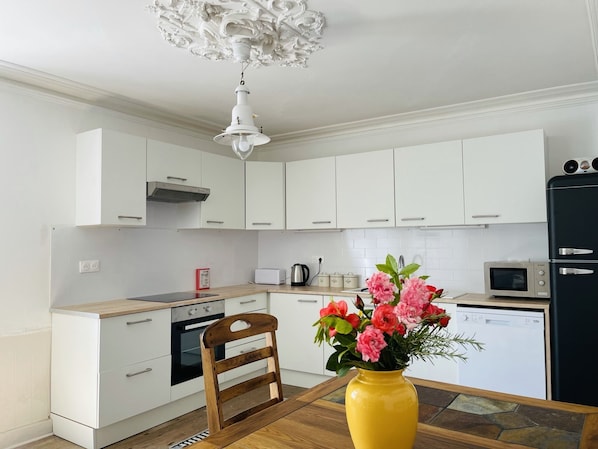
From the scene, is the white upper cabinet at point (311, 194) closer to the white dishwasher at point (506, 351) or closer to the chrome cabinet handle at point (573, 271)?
the white dishwasher at point (506, 351)

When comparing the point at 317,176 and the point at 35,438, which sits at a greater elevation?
the point at 317,176

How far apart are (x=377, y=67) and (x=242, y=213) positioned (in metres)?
2.11

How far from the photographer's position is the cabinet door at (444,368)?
11.4ft

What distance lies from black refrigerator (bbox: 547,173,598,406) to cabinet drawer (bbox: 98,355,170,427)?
280cm

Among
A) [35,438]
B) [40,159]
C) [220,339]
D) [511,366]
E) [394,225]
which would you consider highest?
[40,159]

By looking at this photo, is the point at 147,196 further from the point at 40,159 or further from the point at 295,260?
the point at 295,260

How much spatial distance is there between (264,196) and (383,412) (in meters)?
3.65

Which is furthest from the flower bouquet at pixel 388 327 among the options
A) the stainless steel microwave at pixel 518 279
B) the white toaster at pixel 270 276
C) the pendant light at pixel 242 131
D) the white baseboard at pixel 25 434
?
the white toaster at pixel 270 276

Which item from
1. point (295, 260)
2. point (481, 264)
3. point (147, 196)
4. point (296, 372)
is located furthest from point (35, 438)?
point (481, 264)

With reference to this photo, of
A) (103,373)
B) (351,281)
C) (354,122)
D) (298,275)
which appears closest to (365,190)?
(354,122)

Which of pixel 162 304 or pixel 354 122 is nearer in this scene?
pixel 162 304

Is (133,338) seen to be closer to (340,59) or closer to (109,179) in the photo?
(109,179)

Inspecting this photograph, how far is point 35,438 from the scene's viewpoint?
3145mm

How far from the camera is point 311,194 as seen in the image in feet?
14.8
